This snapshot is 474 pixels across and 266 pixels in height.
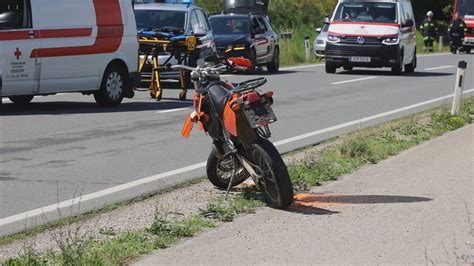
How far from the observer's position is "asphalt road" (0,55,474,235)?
952 cm

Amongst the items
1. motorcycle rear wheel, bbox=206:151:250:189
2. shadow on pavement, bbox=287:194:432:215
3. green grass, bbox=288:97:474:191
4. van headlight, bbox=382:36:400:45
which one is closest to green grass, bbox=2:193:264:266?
shadow on pavement, bbox=287:194:432:215

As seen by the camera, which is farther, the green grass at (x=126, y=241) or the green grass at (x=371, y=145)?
the green grass at (x=371, y=145)

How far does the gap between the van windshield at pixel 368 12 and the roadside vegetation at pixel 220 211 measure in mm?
14691

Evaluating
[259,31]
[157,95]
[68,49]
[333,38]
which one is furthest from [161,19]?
[333,38]

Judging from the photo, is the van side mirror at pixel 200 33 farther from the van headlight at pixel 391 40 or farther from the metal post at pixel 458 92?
the metal post at pixel 458 92

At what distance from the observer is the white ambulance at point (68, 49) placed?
623 inches

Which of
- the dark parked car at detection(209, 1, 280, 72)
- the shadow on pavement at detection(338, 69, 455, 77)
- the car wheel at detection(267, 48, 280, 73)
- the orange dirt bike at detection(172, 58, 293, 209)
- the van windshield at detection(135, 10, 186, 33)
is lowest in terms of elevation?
the shadow on pavement at detection(338, 69, 455, 77)

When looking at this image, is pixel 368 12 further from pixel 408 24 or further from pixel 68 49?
pixel 68 49

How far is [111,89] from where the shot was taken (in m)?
17.7

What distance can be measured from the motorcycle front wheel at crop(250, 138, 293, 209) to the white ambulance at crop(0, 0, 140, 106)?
8.21m

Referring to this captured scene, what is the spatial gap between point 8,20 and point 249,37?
13796mm

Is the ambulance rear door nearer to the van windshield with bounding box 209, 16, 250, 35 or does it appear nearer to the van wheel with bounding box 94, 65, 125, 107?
the van wheel with bounding box 94, 65, 125, 107

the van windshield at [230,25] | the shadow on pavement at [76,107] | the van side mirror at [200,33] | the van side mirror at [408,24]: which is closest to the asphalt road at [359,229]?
the shadow on pavement at [76,107]

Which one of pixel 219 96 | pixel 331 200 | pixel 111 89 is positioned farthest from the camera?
pixel 111 89
